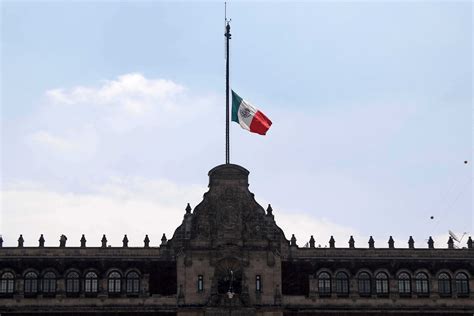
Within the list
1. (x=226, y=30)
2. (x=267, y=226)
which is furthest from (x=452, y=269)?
(x=226, y=30)

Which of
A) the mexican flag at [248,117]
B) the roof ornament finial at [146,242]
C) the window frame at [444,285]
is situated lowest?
the window frame at [444,285]

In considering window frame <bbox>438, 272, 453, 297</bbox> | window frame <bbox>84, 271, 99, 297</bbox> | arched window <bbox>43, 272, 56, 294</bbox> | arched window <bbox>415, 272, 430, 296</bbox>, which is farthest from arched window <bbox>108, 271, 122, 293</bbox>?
window frame <bbox>438, 272, 453, 297</bbox>

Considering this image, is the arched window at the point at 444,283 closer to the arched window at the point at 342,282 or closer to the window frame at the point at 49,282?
the arched window at the point at 342,282

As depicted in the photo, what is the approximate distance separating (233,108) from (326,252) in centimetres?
1615

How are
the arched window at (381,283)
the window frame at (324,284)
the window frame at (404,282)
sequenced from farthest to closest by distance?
the window frame at (404,282) → the arched window at (381,283) → the window frame at (324,284)

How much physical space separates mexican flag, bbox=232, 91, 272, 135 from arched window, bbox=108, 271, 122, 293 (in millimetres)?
18081

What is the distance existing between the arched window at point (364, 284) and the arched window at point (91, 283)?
2471 centimetres

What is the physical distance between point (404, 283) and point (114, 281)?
89.5 ft

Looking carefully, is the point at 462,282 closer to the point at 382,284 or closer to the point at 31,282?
the point at 382,284

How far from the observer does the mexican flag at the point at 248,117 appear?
8481cm

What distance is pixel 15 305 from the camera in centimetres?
8381

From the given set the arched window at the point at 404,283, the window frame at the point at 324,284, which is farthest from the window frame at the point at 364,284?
the arched window at the point at 404,283

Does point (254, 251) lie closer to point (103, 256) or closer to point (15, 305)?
point (103, 256)

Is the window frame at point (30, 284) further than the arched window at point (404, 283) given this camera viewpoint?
No
